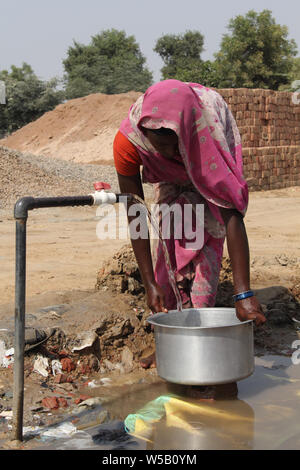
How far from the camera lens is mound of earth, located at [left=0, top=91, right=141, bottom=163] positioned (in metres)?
22.3

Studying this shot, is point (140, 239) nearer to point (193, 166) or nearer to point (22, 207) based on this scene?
point (193, 166)

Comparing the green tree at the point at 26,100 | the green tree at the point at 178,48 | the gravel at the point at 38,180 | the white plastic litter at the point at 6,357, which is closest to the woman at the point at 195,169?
the white plastic litter at the point at 6,357

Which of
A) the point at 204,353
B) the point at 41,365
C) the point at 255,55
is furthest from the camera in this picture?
the point at 255,55

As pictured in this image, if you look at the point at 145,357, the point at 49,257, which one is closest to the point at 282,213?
the point at 49,257

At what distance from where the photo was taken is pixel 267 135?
14.4 metres

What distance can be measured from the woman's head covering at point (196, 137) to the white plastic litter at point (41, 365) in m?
1.15

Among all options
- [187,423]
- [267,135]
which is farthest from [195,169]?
[267,135]

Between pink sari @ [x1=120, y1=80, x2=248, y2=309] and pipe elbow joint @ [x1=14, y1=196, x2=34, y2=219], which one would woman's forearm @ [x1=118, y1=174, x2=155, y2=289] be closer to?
pink sari @ [x1=120, y1=80, x2=248, y2=309]

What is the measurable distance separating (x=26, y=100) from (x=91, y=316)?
Answer: 29926 mm

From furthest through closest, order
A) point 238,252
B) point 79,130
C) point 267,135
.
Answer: point 79,130, point 267,135, point 238,252

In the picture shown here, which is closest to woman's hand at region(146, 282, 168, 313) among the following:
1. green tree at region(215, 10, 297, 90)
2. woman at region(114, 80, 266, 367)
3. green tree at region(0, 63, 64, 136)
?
woman at region(114, 80, 266, 367)

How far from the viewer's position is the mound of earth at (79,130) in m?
22.3

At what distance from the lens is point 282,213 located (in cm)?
977

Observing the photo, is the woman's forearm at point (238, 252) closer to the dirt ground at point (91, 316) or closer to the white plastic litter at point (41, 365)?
the dirt ground at point (91, 316)
